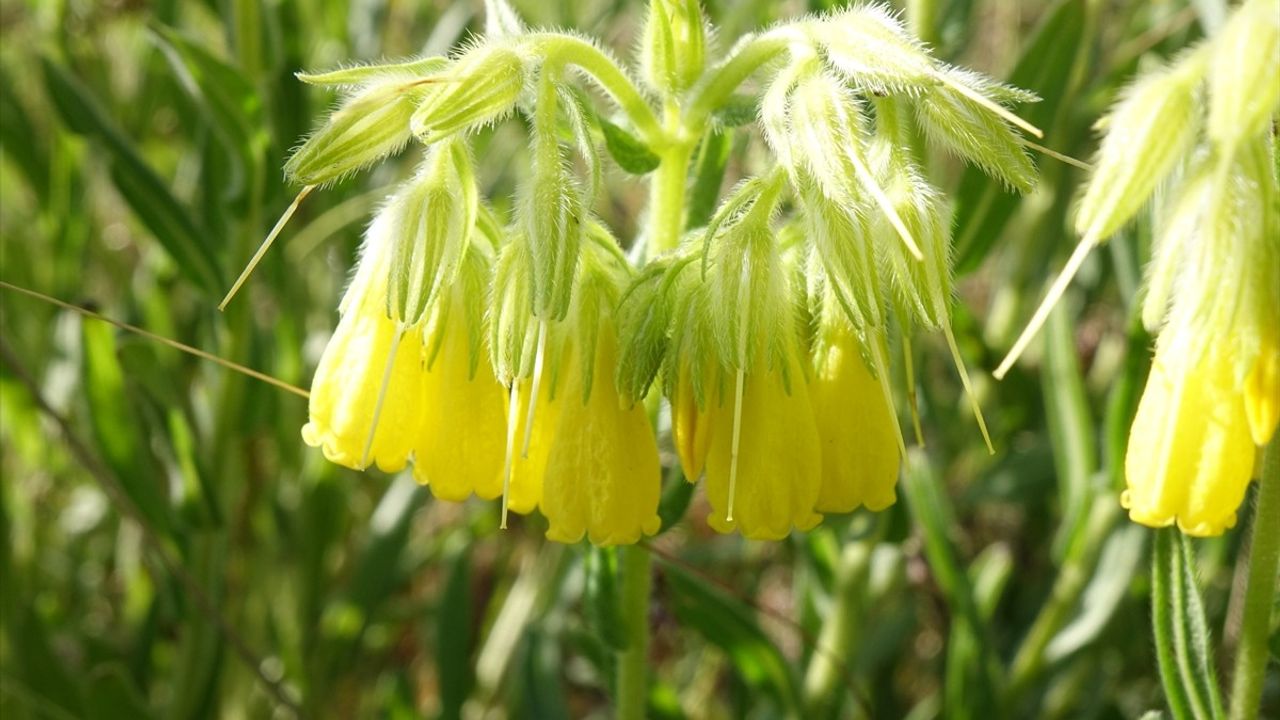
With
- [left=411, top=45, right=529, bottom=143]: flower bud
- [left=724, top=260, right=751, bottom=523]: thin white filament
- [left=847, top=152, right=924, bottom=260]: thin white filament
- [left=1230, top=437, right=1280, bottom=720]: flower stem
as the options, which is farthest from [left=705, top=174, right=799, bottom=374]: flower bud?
[left=1230, top=437, right=1280, bottom=720]: flower stem

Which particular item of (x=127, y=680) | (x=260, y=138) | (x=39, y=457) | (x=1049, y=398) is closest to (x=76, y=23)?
(x=39, y=457)

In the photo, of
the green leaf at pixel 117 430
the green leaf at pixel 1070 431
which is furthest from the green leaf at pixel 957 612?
the green leaf at pixel 117 430

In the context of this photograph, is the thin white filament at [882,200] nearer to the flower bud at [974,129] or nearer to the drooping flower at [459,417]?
the flower bud at [974,129]

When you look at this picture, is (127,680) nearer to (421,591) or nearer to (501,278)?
(501,278)

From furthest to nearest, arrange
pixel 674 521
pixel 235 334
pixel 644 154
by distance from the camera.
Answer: pixel 235 334
pixel 674 521
pixel 644 154

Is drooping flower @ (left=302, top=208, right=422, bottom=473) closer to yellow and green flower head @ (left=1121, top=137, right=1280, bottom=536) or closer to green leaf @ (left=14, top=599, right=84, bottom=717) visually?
yellow and green flower head @ (left=1121, top=137, right=1280, bottom=536)

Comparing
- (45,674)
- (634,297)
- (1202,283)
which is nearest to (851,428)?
(634,297)

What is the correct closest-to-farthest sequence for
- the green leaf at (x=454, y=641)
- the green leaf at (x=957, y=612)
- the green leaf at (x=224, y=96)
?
the green leaf at (x=224, y=96) < the green leaf at (x=957, y=612) < the green leaf at (x=454, y=641)
